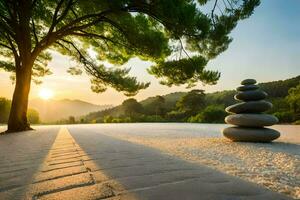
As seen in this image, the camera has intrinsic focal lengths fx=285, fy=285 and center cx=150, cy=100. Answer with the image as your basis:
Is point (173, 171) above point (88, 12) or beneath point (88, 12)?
beneath

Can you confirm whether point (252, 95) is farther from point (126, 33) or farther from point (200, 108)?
point (200, 108)

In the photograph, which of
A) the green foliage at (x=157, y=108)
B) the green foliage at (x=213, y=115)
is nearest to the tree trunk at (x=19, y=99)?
the green foliage at (x=213, y=115)

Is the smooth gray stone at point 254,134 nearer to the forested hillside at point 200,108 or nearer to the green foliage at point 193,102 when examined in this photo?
the forested hillside at point 200,108

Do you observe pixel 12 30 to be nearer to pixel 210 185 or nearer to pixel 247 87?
pixel 247 87

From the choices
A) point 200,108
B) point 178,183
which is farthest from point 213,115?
point 178,183

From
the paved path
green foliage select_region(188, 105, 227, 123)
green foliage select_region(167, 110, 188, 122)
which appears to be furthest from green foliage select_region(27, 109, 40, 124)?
the paved path

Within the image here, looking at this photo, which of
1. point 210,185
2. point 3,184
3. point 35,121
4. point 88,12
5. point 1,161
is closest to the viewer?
point 210,185

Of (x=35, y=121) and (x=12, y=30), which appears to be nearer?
(x=12, y=30)

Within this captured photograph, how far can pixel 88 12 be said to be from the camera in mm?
11336

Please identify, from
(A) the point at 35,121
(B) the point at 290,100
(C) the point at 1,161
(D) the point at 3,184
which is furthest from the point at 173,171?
(A) the point at 35,121

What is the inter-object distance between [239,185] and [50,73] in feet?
50.6

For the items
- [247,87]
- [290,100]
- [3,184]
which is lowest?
[3,184]

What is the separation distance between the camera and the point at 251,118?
266 inches

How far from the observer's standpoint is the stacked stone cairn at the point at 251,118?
6.62 meters
